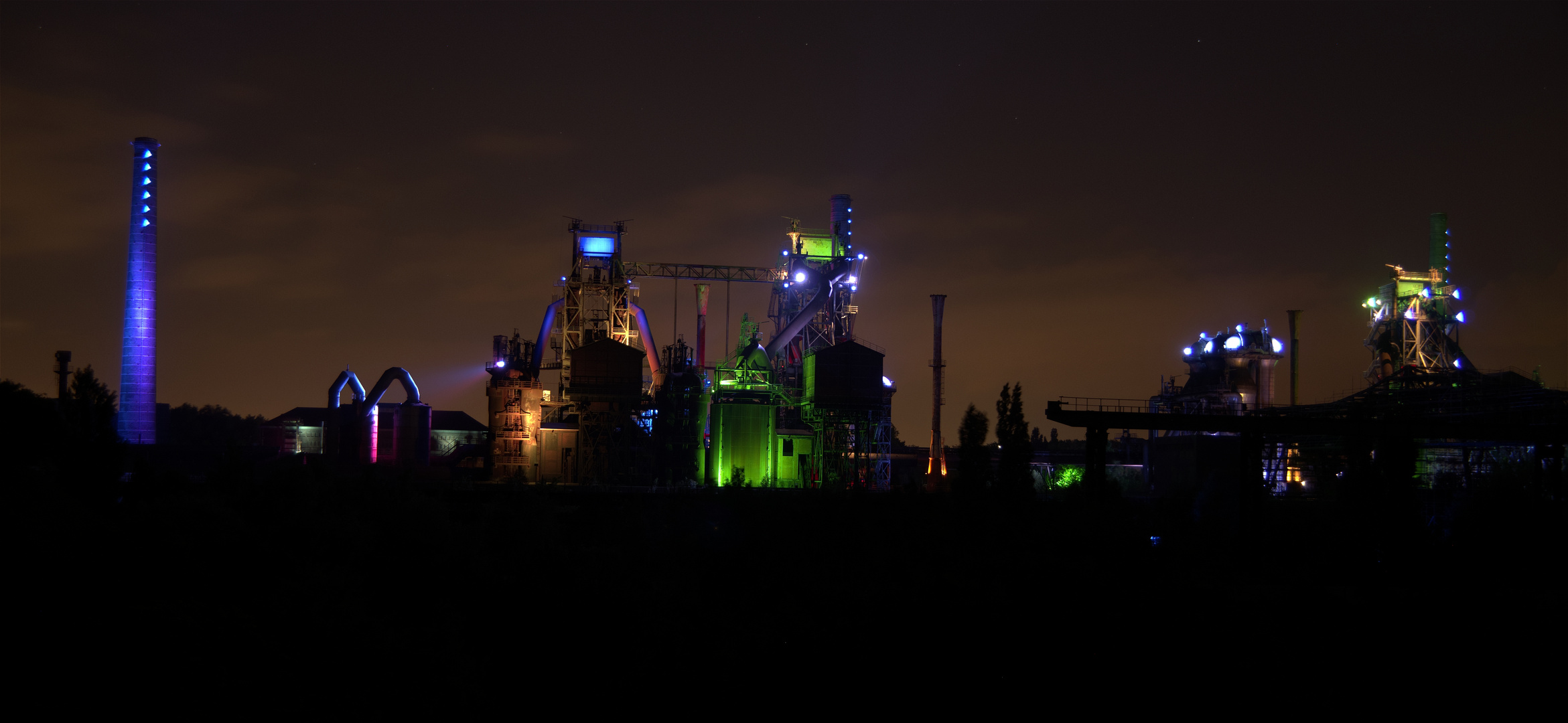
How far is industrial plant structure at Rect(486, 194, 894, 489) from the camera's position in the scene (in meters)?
77.1

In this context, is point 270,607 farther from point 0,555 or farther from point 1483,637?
point 1483,637

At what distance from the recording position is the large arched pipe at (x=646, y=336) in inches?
3504

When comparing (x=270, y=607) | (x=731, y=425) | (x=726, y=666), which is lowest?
(x=726, y=666)

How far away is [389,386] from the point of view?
8844 centimetres

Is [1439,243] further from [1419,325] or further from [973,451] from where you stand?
[973,451]

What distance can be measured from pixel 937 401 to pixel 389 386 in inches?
1717

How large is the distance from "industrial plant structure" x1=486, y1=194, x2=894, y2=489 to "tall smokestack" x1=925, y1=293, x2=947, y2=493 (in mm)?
3804

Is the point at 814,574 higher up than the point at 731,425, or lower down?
lower down

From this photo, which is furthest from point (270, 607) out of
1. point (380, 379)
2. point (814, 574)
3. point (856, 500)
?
point (380, 379)

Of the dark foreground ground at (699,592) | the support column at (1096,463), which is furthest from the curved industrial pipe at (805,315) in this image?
the support column at (1096,463)

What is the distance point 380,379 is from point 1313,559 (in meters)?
67.3

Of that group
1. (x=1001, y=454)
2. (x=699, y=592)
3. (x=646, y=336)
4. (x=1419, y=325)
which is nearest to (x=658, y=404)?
(x=646, y=336)

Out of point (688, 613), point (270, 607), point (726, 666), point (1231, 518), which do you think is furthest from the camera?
point (1231, 518)

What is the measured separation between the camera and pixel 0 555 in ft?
118
